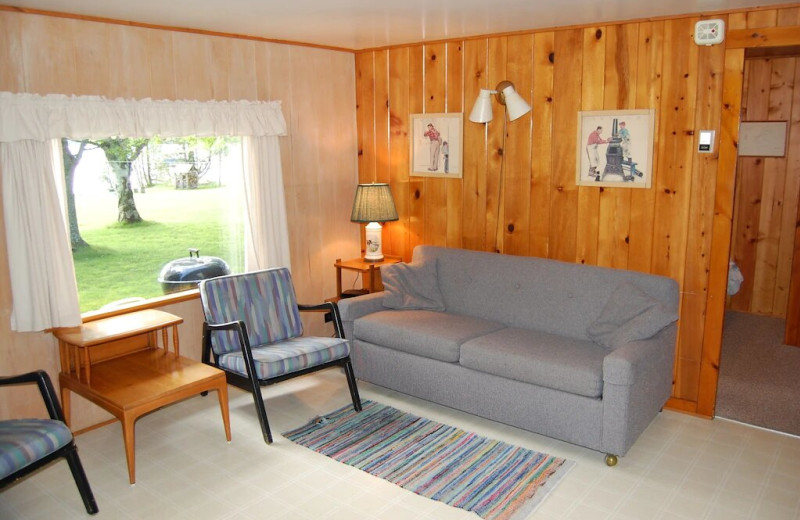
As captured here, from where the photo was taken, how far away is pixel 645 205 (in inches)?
154

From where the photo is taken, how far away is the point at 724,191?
3631 millimetres

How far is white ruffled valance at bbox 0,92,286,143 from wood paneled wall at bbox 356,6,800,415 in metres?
1.08

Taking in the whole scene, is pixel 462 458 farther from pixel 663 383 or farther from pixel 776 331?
pixel 776 331

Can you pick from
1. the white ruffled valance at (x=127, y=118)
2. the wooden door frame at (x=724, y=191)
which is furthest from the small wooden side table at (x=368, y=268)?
the wooden door frame at (x=724, y=191)

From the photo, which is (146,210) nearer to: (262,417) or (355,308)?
(355,308)

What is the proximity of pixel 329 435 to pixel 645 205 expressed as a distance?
7.42ft

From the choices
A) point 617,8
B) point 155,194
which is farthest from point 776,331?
point 155,194

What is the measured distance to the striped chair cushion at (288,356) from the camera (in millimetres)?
3566

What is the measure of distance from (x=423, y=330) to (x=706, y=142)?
190cm

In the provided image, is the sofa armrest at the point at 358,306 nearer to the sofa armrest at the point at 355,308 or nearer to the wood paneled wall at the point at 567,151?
the sofa armrest at the point at 355,308

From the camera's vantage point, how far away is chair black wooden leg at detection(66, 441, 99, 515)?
112 inches

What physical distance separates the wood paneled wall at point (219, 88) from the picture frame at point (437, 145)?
23.8 inches

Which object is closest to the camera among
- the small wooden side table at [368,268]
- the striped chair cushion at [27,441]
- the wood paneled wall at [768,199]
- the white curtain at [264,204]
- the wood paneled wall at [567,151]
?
the striped chair cushion at [27,441]

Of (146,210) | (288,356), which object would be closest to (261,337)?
(288,356)
